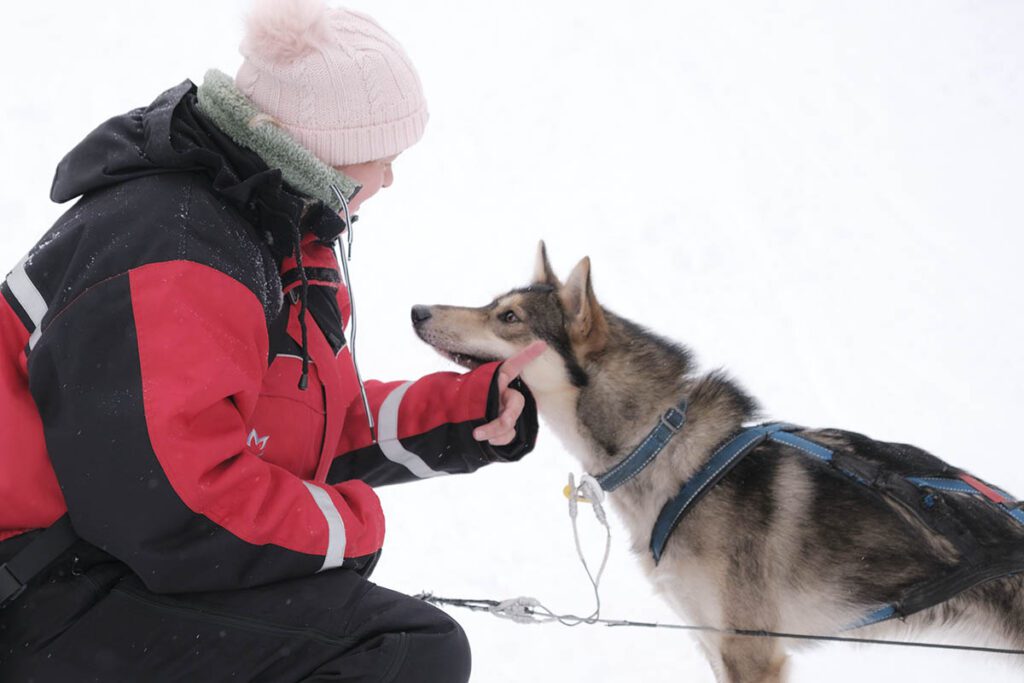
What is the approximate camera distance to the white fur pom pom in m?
1.80

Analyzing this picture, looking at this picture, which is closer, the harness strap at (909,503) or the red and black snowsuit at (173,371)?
the red and black snowsuit at (173,371)

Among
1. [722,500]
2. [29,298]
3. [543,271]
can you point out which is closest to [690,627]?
[722,500]

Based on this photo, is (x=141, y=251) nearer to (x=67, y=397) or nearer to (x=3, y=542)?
(x=67, y=397)

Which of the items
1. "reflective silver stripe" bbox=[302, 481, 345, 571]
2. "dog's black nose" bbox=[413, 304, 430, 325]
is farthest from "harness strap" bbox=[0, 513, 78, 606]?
"dog's black nose" bbox=[413, 304, 430, 325]

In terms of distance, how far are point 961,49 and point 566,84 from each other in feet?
13.6

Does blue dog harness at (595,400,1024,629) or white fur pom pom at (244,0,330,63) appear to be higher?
white fur pom pom at (244,0,330,63)

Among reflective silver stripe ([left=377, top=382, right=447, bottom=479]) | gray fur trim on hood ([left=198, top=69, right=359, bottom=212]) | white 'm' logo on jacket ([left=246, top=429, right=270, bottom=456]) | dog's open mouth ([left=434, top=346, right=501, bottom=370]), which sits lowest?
reflective silver stripe ([left=377, top=382, right=447, bottom=479])

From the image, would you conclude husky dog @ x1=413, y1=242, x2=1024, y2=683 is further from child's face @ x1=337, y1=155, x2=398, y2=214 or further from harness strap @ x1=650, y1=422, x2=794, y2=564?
child's face @ x1=337, y1=155, x2=398, y2=214

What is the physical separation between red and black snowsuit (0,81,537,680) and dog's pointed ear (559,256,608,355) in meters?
0.83

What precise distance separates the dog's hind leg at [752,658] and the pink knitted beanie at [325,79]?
5.52 feet

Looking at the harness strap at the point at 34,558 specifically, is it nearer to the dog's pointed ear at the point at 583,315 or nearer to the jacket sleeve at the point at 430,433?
the jacket sleeve at the point at 430,433

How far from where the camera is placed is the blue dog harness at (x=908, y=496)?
2.22 meters

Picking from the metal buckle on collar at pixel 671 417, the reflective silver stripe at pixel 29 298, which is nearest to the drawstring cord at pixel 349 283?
the reflective silver stripe at pixel 29 298

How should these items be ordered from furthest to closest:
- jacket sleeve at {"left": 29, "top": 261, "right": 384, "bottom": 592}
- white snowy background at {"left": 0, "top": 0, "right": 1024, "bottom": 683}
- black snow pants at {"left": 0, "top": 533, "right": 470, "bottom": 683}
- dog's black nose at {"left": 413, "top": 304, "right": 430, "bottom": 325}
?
white snowy background at {"left": 0, "top": 0, "right": 1024, "bottom": 683} → dog's black nose at {"left": 413, "top": 304, "right": 430, "bottom": 325} → black snow pants at {"left": 0, "top": 533, "right": 470, "bottom": 683} → jacket sleeve at {"left": 29, "top": 261, "right": 384, "bottom": 592}
